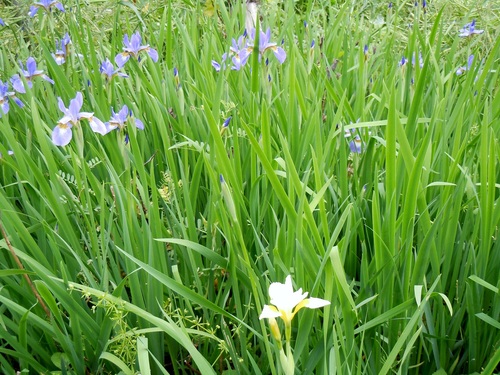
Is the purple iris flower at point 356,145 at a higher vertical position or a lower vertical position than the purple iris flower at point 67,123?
lower

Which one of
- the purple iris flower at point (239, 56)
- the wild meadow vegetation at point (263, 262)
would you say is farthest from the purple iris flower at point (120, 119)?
the purple iris flower at point (239, 56)

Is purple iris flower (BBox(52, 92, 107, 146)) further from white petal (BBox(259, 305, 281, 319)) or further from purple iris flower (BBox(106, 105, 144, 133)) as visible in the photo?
white petal (BBox(259, 305, 281, 319))

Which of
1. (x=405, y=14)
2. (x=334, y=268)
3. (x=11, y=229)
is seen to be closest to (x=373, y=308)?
(x=334, y=268)

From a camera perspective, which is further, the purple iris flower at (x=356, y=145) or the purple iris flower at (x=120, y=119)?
the purple iris flower at (x=356, y=145)

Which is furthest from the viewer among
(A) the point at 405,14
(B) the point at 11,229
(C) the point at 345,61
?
(A) the point at 405,14

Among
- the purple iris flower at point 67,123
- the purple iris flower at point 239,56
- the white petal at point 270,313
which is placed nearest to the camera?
the white petal at point 270,313

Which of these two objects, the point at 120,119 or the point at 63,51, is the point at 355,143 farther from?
the point at 63,51

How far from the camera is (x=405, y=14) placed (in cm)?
377

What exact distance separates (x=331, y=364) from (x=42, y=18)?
1.69 metres

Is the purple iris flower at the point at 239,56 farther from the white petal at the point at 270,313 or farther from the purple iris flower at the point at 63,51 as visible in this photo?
the white petal at the point at 270,313

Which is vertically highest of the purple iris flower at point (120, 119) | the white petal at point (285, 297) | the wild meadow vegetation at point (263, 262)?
the purple iris flower at point (120, 119)

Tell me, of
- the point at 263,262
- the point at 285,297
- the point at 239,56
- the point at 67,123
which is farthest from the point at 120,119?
the point at 285,297

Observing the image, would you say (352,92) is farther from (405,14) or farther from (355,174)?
(405,14)

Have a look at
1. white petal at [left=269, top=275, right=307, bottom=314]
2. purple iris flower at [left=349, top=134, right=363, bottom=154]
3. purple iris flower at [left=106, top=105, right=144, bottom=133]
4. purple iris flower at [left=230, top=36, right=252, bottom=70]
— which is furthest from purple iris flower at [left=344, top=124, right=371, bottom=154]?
white petal at [left=269, top=275, right=307, bottom=314]
